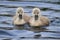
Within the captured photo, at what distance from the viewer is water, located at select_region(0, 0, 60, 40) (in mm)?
12998

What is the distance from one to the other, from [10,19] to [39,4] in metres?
2.47

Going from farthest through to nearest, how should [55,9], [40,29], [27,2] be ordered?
1. [27,2]
2. [55,9]
3. [40,29]

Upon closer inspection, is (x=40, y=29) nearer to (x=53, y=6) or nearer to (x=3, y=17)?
(x=3, y=17)

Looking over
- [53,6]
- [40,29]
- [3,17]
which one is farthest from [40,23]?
[53,6]

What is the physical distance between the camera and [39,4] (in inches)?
670

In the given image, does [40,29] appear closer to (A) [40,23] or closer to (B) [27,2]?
(A) [40,23]

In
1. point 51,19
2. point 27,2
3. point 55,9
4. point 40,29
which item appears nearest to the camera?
point 40,29

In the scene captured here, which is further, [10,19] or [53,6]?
[53,6]

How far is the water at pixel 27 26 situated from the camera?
1300 cm

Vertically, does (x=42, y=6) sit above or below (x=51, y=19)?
above

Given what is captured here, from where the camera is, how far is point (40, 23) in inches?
563

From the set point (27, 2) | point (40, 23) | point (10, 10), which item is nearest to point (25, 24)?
point (40, 23)

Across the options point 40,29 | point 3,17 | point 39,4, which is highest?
point 39,4

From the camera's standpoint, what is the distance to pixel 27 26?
14195mm
